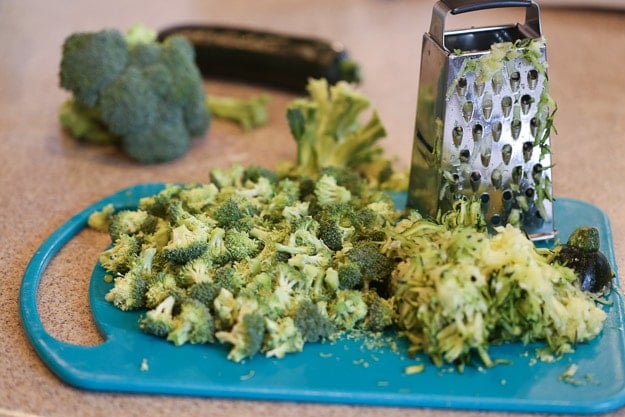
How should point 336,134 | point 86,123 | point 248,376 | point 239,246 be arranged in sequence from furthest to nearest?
point 86,123 → point 336,134 → point 239,246 → point 248,376

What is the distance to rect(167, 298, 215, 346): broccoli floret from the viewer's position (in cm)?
144

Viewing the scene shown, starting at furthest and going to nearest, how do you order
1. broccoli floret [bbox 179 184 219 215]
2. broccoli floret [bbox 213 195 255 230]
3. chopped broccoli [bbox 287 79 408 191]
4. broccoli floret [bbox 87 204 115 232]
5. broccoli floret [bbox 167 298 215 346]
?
1. chopped broccoli [bbox 287 79 408 191]
2. broccoli floret [bbox 87 204 115 232]
3. broccoli floret [bbox 179 184 219 215]
4. broccoli floret [bbox 213 195 255 230]
5. broccoli floret [bbox 167 298 215 346]

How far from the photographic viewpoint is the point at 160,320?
1.46 meters

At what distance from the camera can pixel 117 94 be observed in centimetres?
220

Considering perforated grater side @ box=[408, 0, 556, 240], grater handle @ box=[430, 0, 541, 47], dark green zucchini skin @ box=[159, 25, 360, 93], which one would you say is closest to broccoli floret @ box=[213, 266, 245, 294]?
perforated grater side @ box=[408, 0, 556, 240]

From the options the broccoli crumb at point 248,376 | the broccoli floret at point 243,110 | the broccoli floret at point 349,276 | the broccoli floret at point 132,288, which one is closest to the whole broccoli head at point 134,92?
the broccoli floret at point 243,110

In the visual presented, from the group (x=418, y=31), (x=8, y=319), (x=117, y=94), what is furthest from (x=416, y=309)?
(x=418, y=31)

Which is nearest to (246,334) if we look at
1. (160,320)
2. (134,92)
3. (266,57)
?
(160,320)

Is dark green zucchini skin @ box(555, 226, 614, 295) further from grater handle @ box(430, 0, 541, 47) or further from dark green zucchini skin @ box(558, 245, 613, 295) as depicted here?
grater handle @ box(430, 0, 541, 47)

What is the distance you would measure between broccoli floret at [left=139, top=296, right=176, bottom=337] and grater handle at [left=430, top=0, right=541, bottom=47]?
2.51 ft

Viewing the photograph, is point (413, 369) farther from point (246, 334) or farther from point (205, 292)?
point (205, 292)

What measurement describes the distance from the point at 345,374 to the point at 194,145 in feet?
4.07

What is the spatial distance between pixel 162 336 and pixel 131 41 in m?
1.21

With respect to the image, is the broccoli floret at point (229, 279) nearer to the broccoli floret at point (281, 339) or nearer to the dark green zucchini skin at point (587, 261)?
the broccoli floret at point (281, 339)
